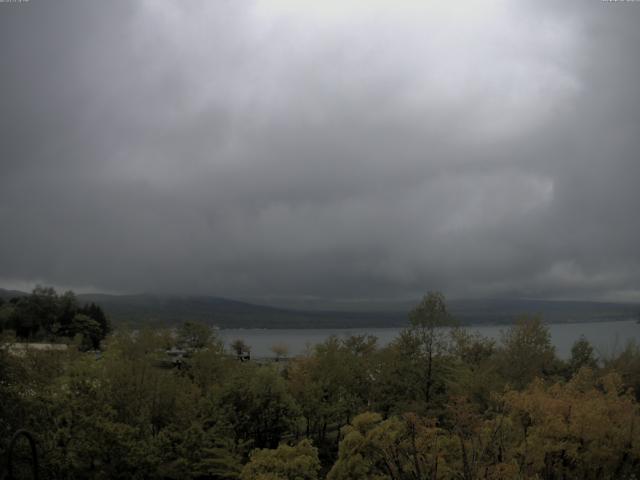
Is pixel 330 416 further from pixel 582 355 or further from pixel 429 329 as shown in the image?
pixel 582 355

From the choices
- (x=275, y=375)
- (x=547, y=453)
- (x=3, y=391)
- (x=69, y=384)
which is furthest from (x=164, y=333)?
(x=547, y=453)

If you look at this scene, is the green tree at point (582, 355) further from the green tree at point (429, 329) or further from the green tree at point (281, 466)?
the green tree at point (281, 466)

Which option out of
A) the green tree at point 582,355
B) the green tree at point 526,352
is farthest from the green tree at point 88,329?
the green tree at point 582,355

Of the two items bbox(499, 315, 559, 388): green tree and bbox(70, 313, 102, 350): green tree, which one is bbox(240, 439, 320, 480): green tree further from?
bbox(70, 313, 102, 350): green tree

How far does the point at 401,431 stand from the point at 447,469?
16.1 feet

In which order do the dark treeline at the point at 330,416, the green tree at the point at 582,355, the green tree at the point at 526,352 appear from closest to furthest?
the dark treeline at the point at 330,416 → the green tree at the point at 526,352 → the green tree at the point at 582,355

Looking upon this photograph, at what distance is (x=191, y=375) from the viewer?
4259 cm

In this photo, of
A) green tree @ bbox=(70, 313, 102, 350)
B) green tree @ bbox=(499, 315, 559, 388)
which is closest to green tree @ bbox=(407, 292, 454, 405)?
green tree @ bbox=(499, 315, 559, 388)

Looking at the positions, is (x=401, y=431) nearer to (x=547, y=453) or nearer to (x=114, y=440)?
(x=547, y=453)

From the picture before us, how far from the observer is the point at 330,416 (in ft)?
114

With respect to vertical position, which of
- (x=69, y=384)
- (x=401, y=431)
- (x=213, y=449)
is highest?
(x=69, y=384)

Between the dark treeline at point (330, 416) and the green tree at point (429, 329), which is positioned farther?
the green tree at point (429, 329)

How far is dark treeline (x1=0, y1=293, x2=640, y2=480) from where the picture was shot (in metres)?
20.3

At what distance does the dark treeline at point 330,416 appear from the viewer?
801 inches
